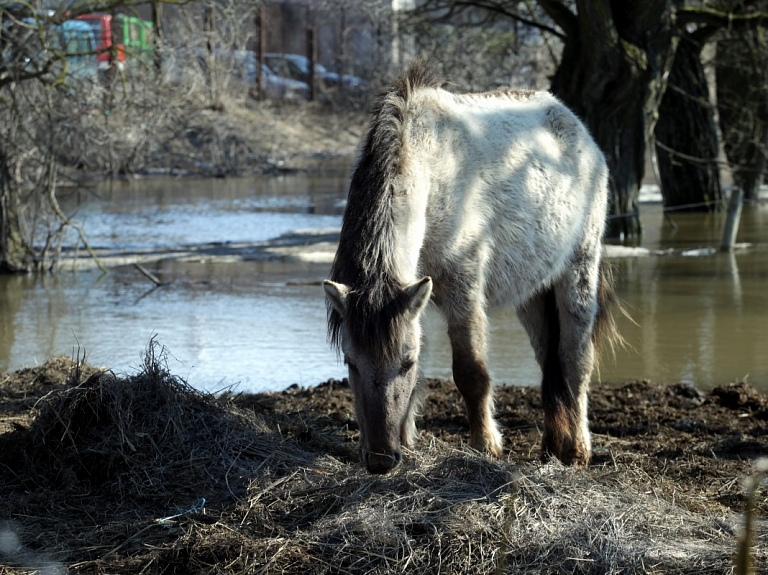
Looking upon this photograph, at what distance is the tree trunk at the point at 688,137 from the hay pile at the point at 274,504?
1390 centimetres

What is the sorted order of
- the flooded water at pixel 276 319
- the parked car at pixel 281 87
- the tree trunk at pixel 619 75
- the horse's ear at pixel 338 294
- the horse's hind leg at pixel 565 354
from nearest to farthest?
the horse's ear at pixel 338 294 → the horse's hind leg at pixel 565 354 → the flooded water at pixel 276 319 → the tree trunk at pixel 619 75 → the parked car at pixel 281 87

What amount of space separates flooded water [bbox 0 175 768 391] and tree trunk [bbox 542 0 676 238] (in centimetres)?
142

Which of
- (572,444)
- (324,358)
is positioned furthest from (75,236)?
(572,444)

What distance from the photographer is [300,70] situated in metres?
37.1

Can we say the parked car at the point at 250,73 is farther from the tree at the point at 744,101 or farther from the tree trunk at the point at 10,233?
the tree at the point at 744,101

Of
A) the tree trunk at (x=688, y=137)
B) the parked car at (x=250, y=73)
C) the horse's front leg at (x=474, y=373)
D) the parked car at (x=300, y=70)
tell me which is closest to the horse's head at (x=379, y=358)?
the horse's front leg at (x=474, y=373)

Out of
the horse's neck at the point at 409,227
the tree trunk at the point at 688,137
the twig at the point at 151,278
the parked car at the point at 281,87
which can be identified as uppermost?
the parked car at the point at 281,87

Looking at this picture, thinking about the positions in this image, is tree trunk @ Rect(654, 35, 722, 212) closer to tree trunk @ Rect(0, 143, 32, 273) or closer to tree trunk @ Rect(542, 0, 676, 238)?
tree trunk @ Rect(542, 0, 676, 238)

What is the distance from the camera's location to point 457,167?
5.63m

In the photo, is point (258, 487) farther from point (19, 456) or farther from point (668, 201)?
point (668, 201)

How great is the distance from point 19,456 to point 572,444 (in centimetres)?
323

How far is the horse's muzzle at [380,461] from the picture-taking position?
172 inches

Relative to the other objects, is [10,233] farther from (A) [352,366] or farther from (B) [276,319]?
(A) [352,366]

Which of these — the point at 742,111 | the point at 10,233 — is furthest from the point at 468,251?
the point at 742,111
